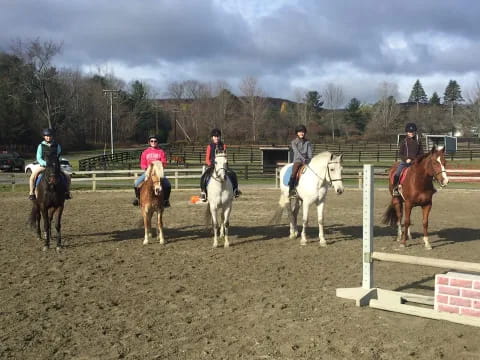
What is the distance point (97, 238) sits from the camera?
1050 cm

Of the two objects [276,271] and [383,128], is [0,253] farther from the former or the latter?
[383,128]

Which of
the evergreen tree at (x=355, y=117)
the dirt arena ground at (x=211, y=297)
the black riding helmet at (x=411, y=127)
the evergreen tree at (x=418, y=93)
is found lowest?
the dirt arena ground at (x=211, y=297)

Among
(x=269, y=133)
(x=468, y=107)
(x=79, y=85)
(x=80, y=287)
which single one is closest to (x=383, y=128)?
(x=468, y=107)

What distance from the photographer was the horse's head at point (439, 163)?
8.70m

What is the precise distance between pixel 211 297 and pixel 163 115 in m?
97.3

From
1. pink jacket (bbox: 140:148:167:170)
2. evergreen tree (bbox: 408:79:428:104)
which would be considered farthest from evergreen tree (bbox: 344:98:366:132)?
pink jacket (bbox: 140:148:167:170)

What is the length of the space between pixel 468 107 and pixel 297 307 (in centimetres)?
7755

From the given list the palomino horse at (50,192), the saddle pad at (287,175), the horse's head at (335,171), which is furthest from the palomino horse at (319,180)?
the palomino horse at (50,192)

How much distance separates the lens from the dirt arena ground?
14.6 ft

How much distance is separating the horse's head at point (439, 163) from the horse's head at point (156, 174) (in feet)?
19.2

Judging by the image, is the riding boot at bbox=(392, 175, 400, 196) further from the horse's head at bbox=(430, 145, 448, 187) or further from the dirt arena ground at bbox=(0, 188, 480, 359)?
the dirt arena ground at bbox=(0, 188, 480, 359)

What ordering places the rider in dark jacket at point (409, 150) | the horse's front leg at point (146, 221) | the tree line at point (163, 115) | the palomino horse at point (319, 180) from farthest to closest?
the tree line at point (163, 115) < the rider in dark jacket at point (409, 150) < the horse's front leg at point (146, 221) < the palomino horse at point (319, 180)

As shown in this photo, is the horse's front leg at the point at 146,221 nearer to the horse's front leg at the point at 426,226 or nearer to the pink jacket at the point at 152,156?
the pink jacket at the point at 152,156

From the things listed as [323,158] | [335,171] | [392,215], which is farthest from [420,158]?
[323,158]
